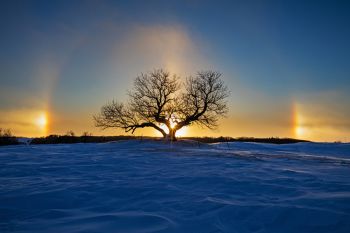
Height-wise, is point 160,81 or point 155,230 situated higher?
point 160,81

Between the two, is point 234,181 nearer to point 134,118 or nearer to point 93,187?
point 93,187

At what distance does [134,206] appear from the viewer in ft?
15.8

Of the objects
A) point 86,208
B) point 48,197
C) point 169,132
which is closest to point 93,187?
point 48,197

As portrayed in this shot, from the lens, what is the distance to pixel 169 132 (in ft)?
86.7

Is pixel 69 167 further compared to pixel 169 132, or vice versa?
pixel 169 132

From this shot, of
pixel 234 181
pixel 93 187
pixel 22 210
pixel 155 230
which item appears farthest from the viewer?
pixel 234 181

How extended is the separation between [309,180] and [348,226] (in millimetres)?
3081

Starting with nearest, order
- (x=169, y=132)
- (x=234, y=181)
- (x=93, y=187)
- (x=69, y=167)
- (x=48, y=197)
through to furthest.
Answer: (x=48, y=197) < (x=93, y=187) < (x=234, y=181) < (x=69, y=167) < (x=169, y=132)

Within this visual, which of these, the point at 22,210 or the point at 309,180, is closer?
the point at 22,210

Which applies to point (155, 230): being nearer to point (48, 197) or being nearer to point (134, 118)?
point (48, 197)

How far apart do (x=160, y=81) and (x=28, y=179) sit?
2102cm

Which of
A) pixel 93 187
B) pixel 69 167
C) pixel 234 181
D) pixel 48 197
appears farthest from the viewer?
pixel 69 167

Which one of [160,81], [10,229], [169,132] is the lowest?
[10,229]

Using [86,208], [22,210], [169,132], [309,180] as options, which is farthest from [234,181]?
[169,132]
